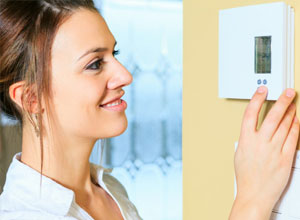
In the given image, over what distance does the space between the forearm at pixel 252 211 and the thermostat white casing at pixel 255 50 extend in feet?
0.60

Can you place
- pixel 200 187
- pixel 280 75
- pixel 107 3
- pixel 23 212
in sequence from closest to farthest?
pixel 280 75, pixel 23 212, pixel 200 187, pixel 107 3

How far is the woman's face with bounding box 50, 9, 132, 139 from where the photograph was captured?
744 millimetres

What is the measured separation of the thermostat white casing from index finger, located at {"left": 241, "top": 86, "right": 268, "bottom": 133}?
12 mm

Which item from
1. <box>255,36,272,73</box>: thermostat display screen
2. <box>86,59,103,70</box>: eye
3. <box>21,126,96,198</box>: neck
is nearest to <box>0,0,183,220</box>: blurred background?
<box>21,126,96,198</box>: neck

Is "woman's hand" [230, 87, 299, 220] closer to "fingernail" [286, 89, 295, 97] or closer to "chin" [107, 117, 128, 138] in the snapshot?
"fingernail" [286, 89, 295, 97]

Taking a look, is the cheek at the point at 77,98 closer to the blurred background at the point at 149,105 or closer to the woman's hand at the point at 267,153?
the woman's hand at the point at 267,153

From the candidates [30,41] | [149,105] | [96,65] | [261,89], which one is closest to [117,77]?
[96,65]

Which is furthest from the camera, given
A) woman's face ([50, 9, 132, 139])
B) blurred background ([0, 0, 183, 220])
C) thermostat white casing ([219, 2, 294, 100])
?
blurred background ([0, 0, 183, 220])

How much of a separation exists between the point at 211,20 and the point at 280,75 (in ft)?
0.73

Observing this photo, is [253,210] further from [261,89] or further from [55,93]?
[55,93]

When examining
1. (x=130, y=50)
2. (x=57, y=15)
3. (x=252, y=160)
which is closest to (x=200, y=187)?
(x=252, y=160)

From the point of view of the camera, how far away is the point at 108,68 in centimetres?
79

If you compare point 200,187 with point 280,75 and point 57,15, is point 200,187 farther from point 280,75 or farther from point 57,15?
point 57,15

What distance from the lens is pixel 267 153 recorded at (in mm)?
651
